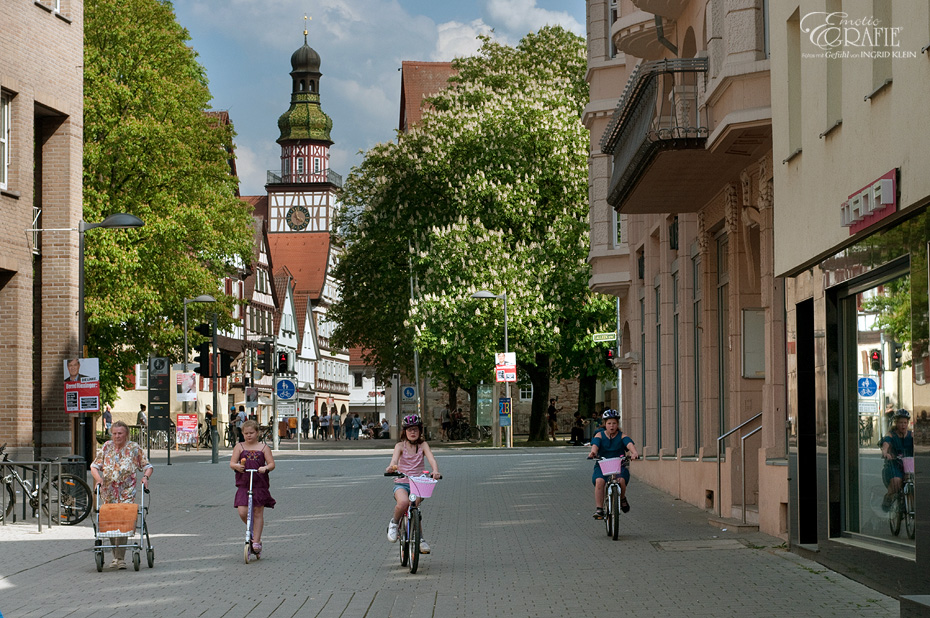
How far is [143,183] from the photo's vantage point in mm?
40594

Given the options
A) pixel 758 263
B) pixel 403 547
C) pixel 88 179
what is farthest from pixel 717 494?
pixel 88 179

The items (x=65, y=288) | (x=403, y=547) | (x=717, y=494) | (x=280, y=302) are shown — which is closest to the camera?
(x=403, y=547)

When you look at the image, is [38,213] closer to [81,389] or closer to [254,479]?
[81,389]

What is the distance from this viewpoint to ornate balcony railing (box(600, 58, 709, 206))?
1709 cm

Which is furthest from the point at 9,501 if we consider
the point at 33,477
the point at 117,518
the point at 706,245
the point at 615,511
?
the point at 706,245

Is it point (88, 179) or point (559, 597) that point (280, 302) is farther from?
point (559, 597)

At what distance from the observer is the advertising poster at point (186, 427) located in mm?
49469

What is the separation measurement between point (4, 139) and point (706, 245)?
12.1 meters

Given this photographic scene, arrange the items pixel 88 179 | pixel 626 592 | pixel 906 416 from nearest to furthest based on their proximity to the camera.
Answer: pixel 906 416
pixel 626 592
pixel 88 179

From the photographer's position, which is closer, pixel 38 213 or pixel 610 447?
pixel 610 447

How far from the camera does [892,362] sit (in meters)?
11.3

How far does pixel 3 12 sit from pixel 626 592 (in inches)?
683

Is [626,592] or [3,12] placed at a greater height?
[3,12]

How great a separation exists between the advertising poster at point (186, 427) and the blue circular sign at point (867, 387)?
128 feet
